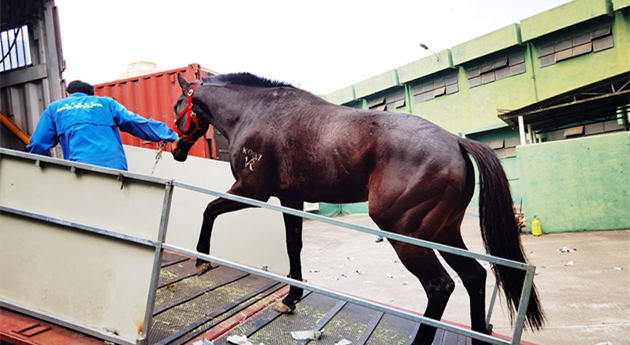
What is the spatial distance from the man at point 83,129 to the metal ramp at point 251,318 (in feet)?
4.29

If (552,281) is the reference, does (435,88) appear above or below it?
above

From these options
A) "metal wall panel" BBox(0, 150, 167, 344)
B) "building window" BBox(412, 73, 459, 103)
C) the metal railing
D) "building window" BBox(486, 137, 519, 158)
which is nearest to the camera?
the metal railing

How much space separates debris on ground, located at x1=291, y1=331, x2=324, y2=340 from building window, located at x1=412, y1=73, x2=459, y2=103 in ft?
54.3

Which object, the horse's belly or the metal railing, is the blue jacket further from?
the horse's belly

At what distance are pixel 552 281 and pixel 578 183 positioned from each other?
16.1 feet

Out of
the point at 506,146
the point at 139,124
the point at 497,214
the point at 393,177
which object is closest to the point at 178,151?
the point at 139,124

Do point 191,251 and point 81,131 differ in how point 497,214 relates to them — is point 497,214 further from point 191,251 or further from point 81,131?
point 81,131

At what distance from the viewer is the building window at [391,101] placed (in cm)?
1880

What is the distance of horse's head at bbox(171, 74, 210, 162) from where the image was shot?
3.38 m

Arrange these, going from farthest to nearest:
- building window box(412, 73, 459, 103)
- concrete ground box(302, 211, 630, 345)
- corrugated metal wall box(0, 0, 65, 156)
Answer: building window box(412, 73, 459, 103) < corrugated metal wall box(0, 0, 65, 156) < concrete ground box(302, 211, 630, 345)

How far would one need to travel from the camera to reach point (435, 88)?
17.7 metres

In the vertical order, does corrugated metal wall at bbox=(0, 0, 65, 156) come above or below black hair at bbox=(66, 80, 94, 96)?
above

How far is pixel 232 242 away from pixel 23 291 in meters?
2.58

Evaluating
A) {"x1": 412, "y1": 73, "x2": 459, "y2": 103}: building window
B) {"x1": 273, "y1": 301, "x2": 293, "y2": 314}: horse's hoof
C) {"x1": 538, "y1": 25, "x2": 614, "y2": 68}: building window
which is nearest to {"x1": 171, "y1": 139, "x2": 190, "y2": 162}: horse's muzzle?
{"x1": 273, "y1": 301, "x2": 293, "y2": 314}: horse's hoof
